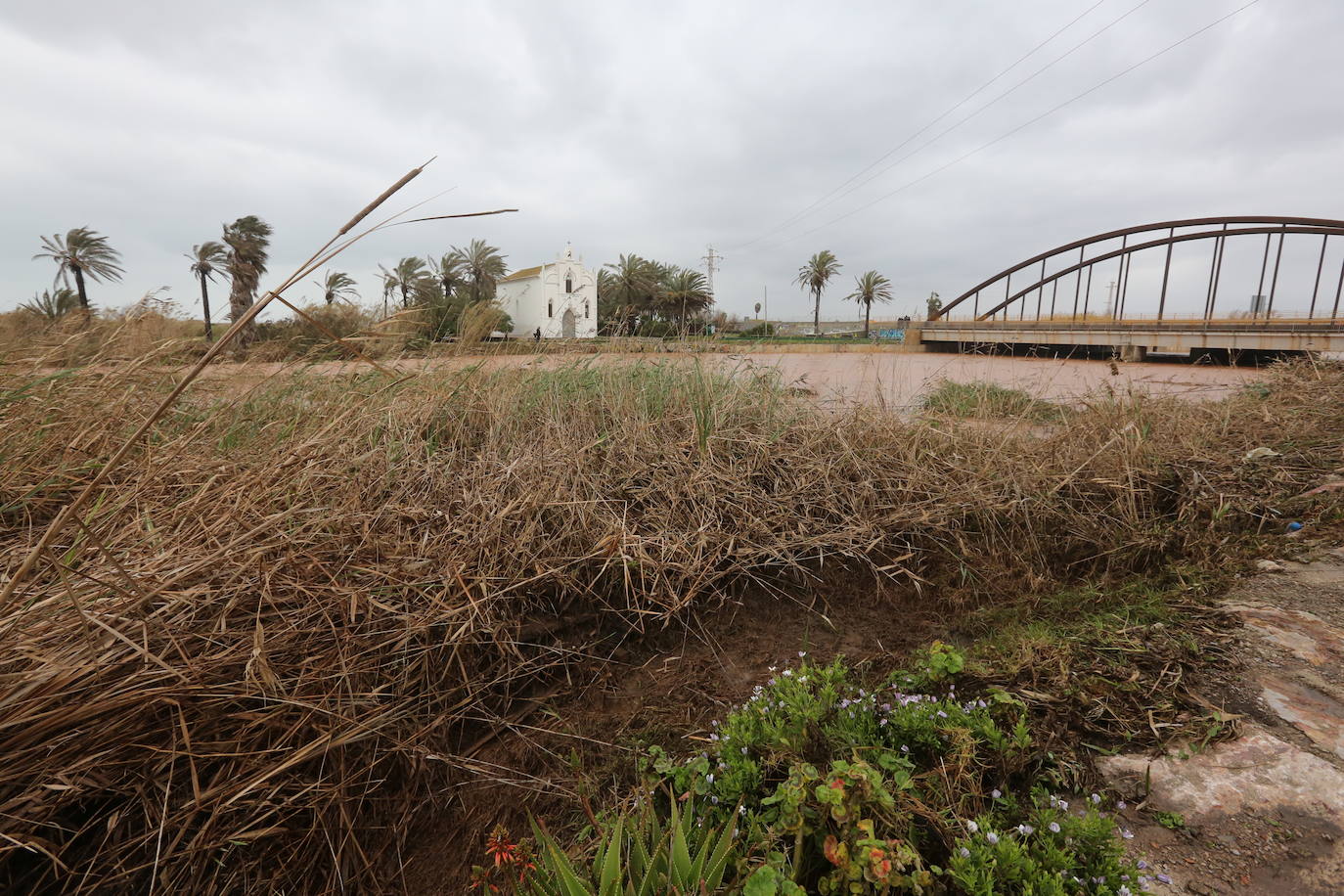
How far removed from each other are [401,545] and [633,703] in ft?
3.07

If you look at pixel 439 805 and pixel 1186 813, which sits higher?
pixel 1186 813

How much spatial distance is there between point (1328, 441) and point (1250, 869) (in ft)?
11.5

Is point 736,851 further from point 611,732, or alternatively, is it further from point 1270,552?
point 1270,552

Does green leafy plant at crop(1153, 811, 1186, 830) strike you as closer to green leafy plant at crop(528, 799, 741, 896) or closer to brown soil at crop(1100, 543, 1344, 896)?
brown soil at crop(1100, 543, 1344, 896)

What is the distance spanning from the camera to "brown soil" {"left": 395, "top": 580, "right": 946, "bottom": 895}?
1.49 m

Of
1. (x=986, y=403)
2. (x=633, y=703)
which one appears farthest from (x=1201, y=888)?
(x=986, y=403)

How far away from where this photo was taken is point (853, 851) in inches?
40.4

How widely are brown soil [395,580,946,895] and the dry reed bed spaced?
86mm

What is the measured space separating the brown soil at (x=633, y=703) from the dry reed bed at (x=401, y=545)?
0.28ft

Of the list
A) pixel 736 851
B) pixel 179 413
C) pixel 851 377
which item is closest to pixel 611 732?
pixel 736 851

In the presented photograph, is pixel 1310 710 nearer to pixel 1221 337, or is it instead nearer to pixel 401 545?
pixel 401 545

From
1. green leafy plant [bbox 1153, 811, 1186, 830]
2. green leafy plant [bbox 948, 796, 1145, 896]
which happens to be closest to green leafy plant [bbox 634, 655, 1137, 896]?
green leafy plant [bbox 948, 796, 1145, 896]

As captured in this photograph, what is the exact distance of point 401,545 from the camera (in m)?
1.88

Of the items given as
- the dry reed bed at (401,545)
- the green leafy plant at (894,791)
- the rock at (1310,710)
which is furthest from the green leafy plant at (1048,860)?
the dry reed bed at (401,545)
